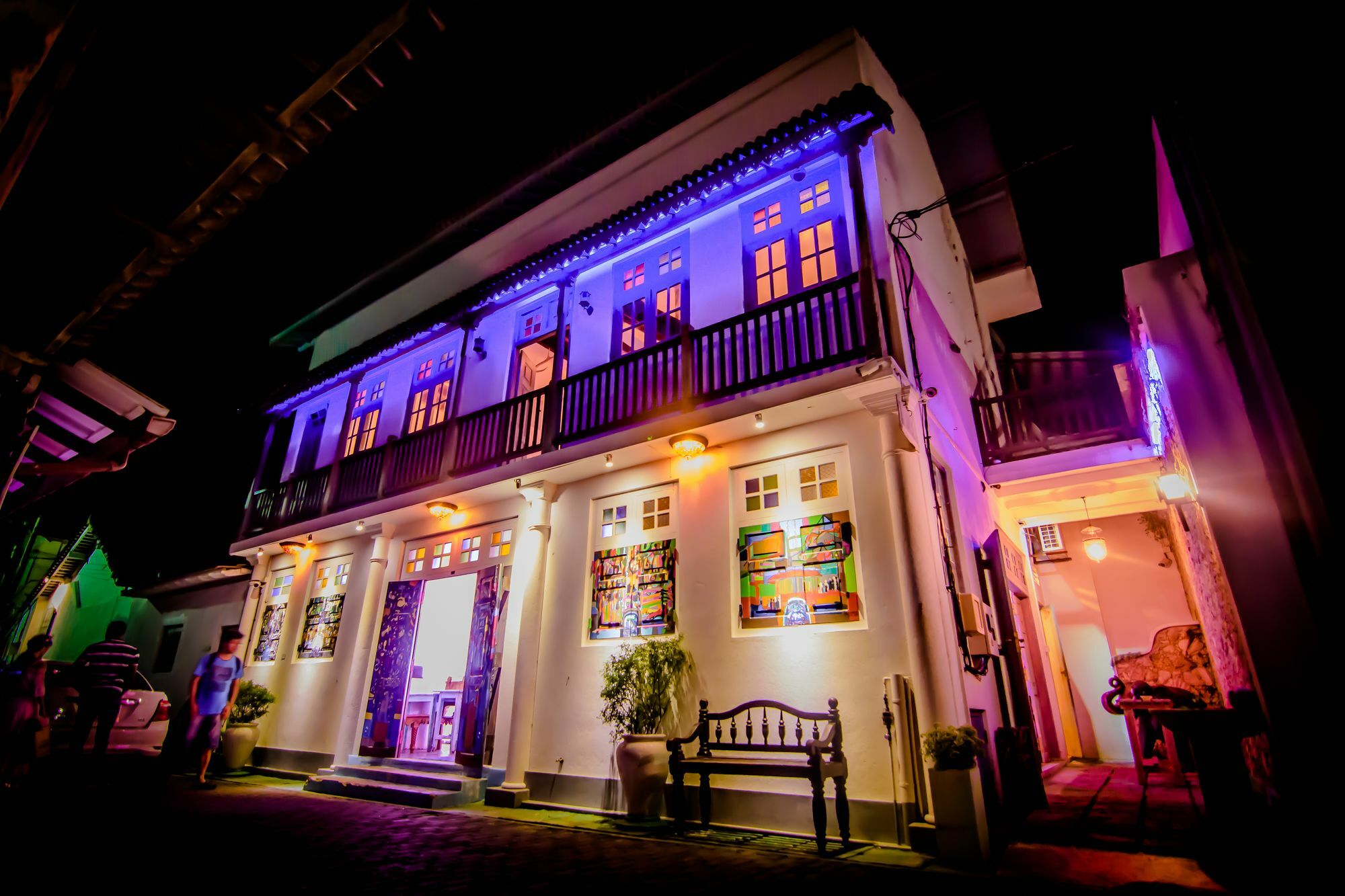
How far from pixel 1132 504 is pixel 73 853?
13004mm

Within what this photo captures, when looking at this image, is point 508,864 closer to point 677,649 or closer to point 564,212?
point 677,649

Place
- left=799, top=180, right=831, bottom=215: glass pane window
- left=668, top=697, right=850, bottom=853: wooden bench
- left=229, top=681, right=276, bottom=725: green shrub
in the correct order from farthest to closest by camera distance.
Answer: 1. left=229, top=681, right=276, bottom=725: green shrub
2. left=799, top=180, right=831, bottom=215: glass pane window
3. left=668, top=697, right=850, bottom=853: wooden bench

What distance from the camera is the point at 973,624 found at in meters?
5.38

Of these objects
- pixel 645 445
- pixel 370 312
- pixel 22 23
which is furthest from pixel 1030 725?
pixel 370 312

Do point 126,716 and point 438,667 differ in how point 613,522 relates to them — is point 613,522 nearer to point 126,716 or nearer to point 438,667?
point 438,667

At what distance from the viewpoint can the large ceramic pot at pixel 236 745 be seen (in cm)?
961

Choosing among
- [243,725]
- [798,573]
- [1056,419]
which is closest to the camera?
[798,573]

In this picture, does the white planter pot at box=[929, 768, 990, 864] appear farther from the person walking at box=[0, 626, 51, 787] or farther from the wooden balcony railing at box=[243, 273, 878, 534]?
the person walking at box=[0, 626, 51, 787]

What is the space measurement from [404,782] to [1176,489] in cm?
1004

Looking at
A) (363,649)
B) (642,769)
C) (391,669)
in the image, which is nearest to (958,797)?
(642,769)

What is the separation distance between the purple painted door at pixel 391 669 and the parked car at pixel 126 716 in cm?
325

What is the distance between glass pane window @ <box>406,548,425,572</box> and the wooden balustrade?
185 centimetres

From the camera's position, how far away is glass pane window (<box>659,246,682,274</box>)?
844 centimetres

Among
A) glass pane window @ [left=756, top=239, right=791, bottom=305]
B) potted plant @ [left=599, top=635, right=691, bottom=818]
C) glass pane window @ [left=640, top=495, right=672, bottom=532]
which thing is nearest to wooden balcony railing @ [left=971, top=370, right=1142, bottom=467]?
glass pane window @ [left=756, top=239, right=791, bottom=305]
